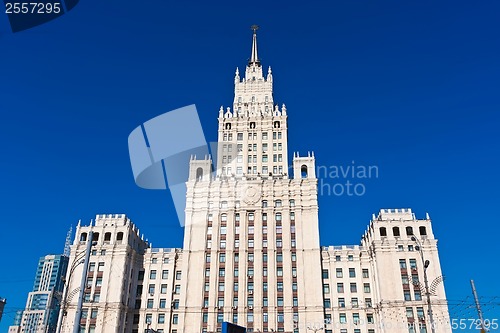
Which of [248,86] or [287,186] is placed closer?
[287,186]

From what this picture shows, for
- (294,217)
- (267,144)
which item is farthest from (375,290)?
(267,144)

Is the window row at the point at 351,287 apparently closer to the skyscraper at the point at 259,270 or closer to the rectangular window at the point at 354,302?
the skyscraper at the point at 259,270

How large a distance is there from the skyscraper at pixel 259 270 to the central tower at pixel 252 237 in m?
0.21

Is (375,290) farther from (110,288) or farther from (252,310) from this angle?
(110,288)

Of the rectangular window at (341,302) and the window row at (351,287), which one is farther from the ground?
the window row at (351,287)

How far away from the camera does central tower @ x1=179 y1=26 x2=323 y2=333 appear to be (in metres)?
80.4

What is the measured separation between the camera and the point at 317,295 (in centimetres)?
8081

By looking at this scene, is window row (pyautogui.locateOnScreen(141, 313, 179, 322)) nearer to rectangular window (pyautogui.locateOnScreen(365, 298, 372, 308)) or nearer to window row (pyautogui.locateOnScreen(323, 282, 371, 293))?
window row (pyautogui.locateOnScreen(323, 282, 371, 293))

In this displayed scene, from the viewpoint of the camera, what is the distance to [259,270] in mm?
84438

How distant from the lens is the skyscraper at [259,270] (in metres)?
79.5

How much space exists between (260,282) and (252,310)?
557 cm

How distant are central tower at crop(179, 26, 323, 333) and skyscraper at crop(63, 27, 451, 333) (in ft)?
0.70

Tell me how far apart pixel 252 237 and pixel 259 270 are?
770 cm

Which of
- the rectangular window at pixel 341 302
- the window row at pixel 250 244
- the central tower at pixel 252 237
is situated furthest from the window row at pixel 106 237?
the rectangular window at pixel 341 302
